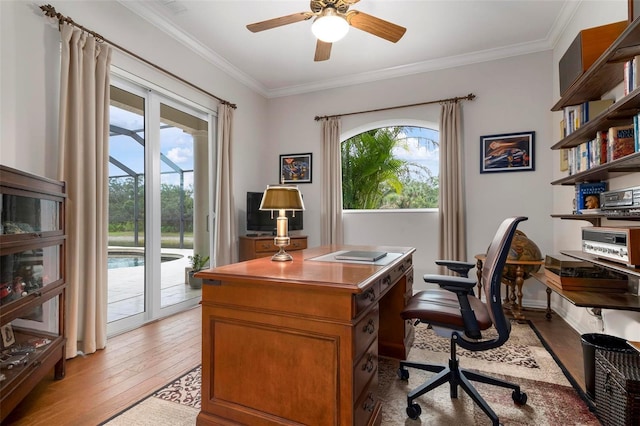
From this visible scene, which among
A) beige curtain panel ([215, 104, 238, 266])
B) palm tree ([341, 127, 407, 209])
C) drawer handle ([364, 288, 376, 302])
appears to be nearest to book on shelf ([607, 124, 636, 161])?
drawer handle ([364, 288, 376, 302])

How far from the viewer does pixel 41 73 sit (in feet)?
7.47

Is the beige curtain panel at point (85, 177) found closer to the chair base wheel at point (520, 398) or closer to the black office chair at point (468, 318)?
the black office chair at point (468, 318)

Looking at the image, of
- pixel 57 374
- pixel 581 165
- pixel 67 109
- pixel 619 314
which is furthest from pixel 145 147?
pixel 619 314

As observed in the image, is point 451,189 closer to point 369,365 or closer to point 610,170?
point 610,170

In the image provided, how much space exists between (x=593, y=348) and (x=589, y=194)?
46.1 inches

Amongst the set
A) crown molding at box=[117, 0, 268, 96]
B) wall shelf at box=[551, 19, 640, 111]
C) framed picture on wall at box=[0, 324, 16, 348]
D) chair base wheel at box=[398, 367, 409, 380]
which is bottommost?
chair base wheel at box=[398, 367, 409, 380]

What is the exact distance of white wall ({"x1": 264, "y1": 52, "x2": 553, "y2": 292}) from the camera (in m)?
3.62

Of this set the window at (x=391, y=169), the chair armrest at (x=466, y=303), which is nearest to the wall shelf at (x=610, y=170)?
the chair armrest at (x=466, y=303)

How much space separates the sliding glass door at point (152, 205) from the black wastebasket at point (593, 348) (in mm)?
3532

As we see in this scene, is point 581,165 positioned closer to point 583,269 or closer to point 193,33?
point 583,269

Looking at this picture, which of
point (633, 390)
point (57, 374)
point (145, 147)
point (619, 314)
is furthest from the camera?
point (145, 147)

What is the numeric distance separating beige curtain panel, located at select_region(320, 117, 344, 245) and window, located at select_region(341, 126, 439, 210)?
25 cm

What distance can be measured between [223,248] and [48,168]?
1.95m

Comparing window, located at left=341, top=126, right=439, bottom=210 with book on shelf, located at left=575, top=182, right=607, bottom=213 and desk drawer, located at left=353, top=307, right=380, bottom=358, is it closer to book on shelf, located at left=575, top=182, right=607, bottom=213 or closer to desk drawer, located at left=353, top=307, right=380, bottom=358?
book on shelf, located at left=575, top=182, right=607, bottom=213
